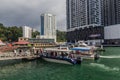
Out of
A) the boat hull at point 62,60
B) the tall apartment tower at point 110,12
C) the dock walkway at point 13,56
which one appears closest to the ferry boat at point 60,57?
the boat hull at point 62,60

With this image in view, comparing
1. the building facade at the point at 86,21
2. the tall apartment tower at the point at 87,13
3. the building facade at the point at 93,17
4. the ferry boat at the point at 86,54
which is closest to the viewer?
the ferry boat at the point at 86,54

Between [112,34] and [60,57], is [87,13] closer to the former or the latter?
[112,34]

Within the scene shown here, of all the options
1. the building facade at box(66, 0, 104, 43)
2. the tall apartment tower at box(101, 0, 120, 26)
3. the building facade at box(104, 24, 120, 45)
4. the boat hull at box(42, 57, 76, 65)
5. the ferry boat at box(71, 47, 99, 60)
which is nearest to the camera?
the boat hull at box(42, 57, 76, 65)

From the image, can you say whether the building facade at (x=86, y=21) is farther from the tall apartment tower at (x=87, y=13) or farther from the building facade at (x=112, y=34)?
the building facade at (x=112, y=34)

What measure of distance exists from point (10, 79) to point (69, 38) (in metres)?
166

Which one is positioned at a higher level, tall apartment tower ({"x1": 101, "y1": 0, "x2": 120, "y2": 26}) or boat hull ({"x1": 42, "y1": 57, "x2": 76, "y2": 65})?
tall apartment tower ({"x1": 101, "y1": 0, "x2": 120, "y2": 26})

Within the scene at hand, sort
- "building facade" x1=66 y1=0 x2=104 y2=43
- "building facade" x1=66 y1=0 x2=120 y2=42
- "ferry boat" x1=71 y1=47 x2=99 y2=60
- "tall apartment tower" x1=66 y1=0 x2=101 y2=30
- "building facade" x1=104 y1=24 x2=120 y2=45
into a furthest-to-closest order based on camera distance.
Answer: "tall apartment tower" x1=66 y1=0 x2=101 y2=30
"building facade" x1=66 y1=0 x2=104 y2=43
"building facade" x1=66 y1=0 x2=120 y2=42
"building facade" x1=104 y1=24 x2=120 y2=45
"ferry boat" x1=71 y1=47 x2=99 y2=60

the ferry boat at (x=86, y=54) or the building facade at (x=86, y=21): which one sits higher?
the building facade at (x=86, y=21)

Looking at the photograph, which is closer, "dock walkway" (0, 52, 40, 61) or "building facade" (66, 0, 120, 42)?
"dock walkway" (0, 52, 40, 61)

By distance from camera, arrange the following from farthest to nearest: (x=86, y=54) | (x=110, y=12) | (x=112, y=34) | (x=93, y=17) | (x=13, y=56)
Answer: (x=93, y=17)
(x=110, y=12)
(x=112, y=34)
(x=86, y=54)
(x=13, y=56)

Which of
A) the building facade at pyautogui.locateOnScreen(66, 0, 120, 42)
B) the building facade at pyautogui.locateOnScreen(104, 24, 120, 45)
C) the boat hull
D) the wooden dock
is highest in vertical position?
the building facade at pyautogui.locateOnScreen(66, 0, 120, 42)

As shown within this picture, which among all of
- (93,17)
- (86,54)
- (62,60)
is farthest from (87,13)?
(62,60)

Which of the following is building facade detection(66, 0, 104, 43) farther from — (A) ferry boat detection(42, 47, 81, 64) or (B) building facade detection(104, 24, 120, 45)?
(A) ferry boat detection(42, 47, 81, 64)

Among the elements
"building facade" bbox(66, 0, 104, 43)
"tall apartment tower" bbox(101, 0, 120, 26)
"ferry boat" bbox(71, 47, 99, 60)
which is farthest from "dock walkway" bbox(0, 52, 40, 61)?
"tall apartment tower" bbox(101, 0, 120, 26)
